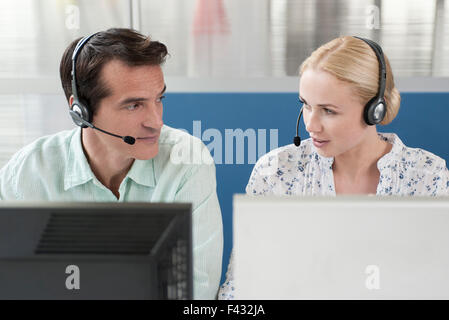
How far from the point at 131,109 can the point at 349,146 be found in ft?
2.33

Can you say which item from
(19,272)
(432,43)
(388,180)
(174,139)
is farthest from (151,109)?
(432,43)

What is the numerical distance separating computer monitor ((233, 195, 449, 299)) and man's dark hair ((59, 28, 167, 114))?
949mm

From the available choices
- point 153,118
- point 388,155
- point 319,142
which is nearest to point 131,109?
point 153,118

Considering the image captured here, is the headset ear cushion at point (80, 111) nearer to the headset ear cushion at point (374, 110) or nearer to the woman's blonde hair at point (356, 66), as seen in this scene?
the woman's blonde hair at point (356, 66)

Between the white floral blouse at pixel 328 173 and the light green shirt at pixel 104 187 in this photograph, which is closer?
the light green shirt at pixel 104 187

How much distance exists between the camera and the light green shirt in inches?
56.2

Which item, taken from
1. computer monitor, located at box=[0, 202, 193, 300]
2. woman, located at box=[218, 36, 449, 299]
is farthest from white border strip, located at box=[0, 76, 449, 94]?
computer monitor, located at box=[0, 202, 193, 300]

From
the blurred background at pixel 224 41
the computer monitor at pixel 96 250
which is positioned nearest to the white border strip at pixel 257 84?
the blurred background at pixel 224 41

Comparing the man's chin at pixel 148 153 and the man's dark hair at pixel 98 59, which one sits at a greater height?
the man's dark hair at pixel 98 59

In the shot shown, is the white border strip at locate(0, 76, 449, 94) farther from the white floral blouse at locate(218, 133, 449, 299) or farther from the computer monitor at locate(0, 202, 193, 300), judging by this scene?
the computer monitor at locate(0, 202, 193, 300)

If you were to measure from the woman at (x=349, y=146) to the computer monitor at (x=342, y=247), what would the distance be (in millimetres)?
918

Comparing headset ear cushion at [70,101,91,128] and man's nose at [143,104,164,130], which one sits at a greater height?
headset ear cushion at [70,101,91,128]

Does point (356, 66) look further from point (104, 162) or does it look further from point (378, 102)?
point (104, 162)

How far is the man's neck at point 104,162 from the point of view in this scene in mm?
1532
